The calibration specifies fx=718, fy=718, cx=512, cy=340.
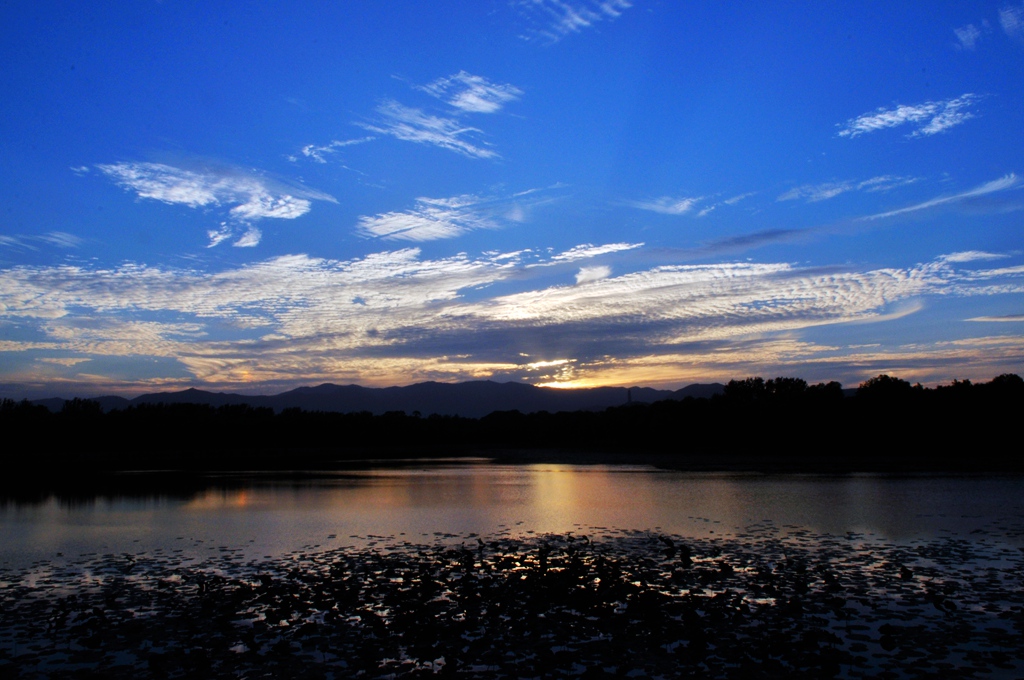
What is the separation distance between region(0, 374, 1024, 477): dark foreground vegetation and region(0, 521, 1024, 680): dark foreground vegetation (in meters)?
43.7

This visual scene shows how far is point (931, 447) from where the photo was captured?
Answer: 267 ft

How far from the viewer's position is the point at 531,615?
13148 millimetres

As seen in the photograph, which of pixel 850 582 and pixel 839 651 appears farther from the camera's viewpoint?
pixel 850 582

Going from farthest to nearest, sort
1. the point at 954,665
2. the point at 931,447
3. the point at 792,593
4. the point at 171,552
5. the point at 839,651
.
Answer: the point at 931,447, the point at 171,552, the point at 792,593, the point at 839,651, the point at 954,665

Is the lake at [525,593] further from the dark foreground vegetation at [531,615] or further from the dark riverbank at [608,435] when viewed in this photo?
the dark riverbank at [608,435]

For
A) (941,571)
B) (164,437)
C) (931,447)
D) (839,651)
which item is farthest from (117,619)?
(164,437)

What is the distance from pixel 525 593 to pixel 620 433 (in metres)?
115

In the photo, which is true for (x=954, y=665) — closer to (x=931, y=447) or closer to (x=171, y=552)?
(x=171, y=552)

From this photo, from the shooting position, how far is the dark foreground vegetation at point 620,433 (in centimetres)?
7644

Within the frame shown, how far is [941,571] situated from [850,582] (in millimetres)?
2713

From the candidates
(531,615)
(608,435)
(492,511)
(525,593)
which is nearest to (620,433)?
(608,435)

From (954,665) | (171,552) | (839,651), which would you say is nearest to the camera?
(954,665)

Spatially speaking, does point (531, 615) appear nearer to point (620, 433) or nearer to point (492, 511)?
point (492, 511)

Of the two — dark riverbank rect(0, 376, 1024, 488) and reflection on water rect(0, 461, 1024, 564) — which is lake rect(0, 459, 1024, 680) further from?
dark riverbank rect(0, 376, 1024, 488)
